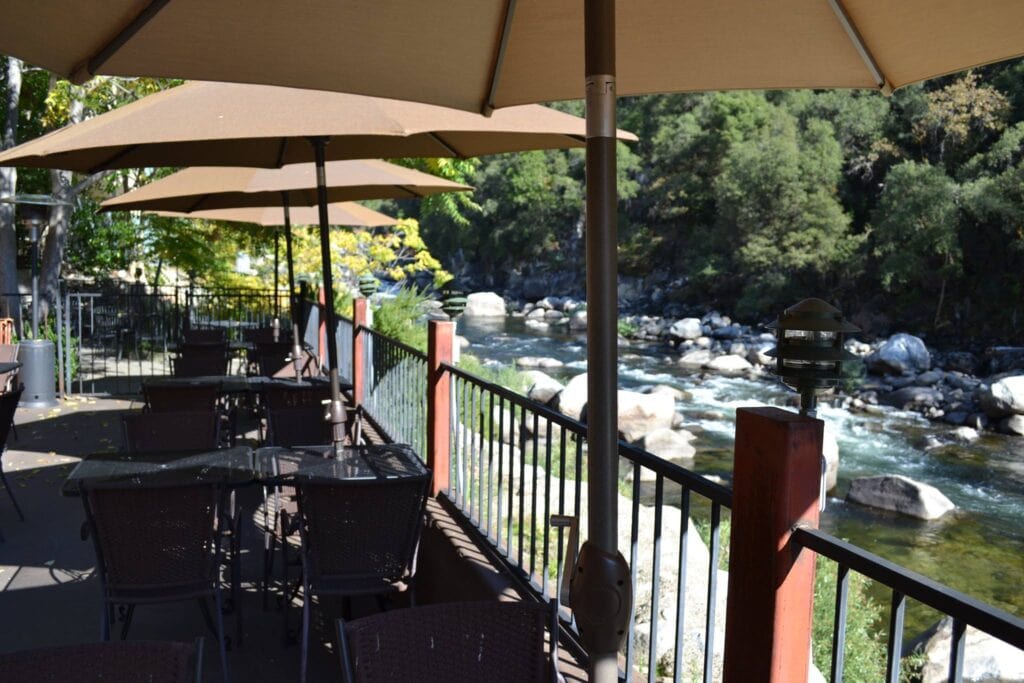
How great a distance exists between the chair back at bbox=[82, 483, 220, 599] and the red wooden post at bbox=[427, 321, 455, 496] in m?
1.87

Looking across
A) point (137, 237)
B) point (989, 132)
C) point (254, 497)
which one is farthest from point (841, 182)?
point (254, 497)

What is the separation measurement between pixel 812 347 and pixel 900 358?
25430 millimetres

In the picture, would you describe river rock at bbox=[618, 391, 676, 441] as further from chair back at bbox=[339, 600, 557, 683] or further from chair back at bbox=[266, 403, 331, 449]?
chair back at bbox=[339, 600, 557, 683]

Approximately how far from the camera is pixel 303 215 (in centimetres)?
1102

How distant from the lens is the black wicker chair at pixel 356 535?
3566mm

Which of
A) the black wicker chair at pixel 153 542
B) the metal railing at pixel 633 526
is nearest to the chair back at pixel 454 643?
the metal railing at pixel 633 526

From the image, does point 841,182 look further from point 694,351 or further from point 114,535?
point 114,535

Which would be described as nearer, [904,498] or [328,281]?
[328,281]

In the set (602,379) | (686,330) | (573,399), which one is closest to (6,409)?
(602,379)

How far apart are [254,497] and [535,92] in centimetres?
412

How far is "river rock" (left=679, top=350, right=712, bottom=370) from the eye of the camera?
28.1m

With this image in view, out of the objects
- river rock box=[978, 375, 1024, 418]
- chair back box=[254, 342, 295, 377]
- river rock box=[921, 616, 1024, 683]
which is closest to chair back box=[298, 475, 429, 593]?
chair back box=[254, 342, 295, 377]

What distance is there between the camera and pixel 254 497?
20.4 feet

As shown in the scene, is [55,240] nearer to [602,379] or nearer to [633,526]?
[633,526]
